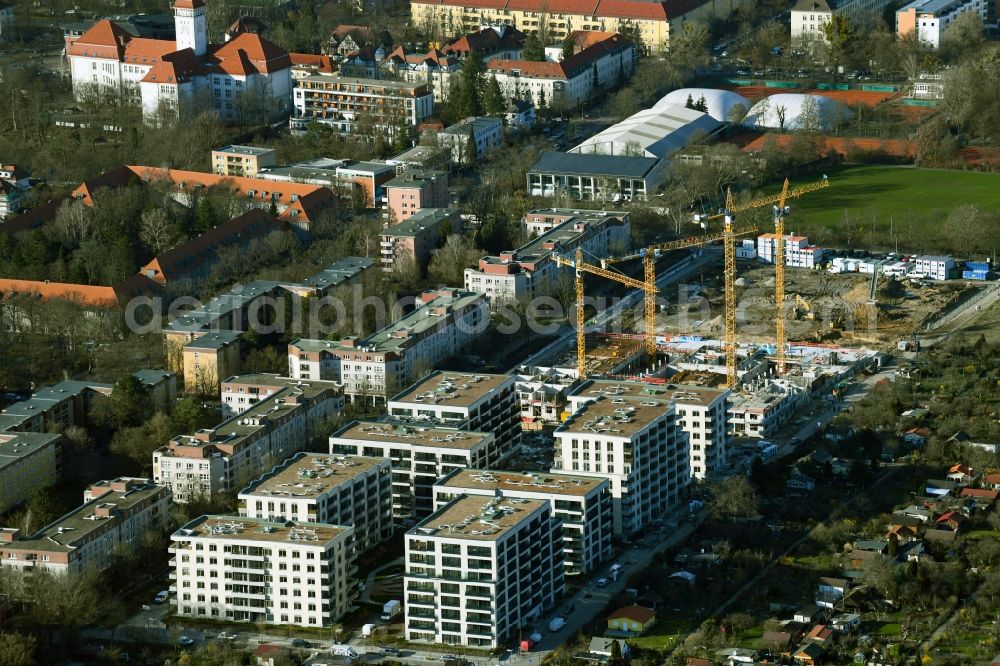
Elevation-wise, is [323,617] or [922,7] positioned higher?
[922,7]

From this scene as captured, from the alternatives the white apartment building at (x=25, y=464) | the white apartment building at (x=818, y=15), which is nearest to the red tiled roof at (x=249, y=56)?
the white apartment building at (x=818, y=15)

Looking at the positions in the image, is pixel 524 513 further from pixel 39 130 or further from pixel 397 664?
pixel 39 130

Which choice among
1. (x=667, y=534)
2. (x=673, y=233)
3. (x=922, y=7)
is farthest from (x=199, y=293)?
(x=922, y=7)

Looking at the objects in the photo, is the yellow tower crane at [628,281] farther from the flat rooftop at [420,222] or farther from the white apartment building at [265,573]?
the white apartment building at [265,573]

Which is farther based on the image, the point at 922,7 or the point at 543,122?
the point at 922,7

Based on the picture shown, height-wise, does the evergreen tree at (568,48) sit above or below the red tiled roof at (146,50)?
below

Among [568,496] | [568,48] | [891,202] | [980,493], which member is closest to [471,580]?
[568,496]

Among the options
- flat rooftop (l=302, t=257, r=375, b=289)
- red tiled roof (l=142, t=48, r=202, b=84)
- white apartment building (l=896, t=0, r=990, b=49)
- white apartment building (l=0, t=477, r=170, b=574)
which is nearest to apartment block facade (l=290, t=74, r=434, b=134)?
red tiled roof (l=142, t=48, r=202, b=84)
